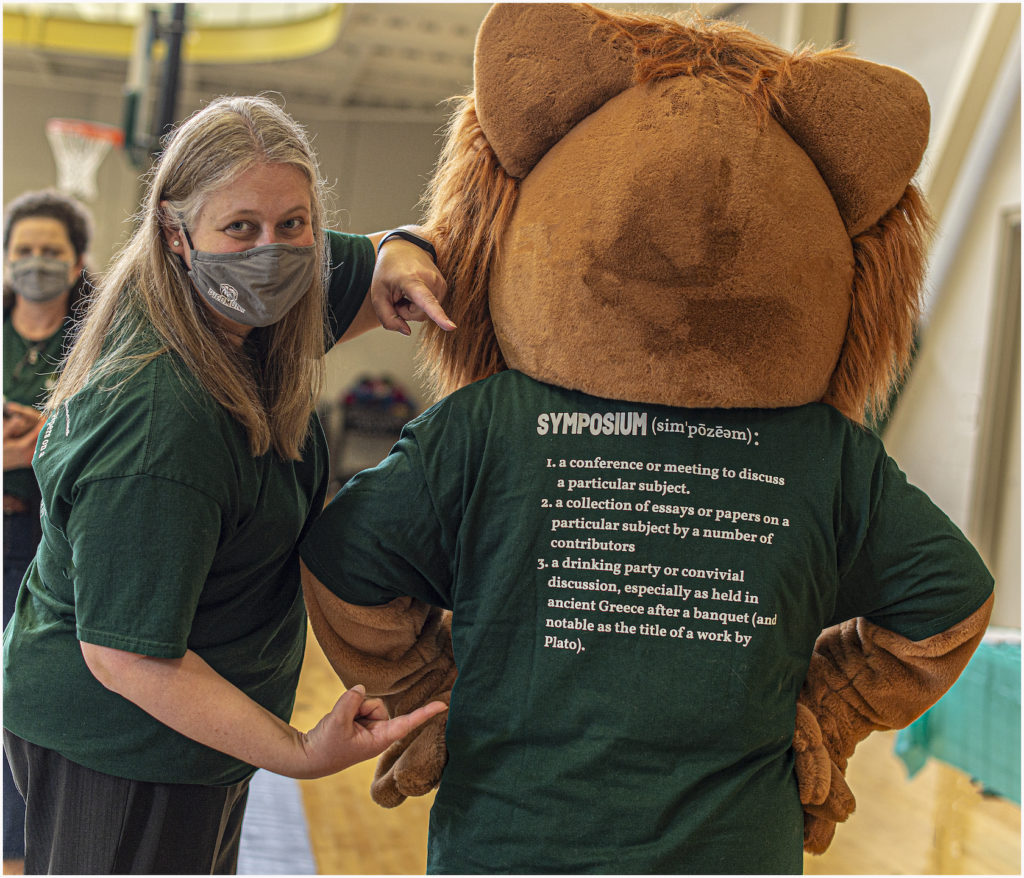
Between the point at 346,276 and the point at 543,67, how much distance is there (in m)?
0.43

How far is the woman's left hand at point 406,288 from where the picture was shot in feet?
3.82

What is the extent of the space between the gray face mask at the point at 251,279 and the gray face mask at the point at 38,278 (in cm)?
127

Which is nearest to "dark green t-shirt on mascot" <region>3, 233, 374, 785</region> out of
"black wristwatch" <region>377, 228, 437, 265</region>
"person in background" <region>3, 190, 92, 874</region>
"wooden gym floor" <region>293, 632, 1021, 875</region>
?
"black wristwatch" <region>377, 228, 437, 265</region>

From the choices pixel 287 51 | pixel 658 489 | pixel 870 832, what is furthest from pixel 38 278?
pixel 287 51

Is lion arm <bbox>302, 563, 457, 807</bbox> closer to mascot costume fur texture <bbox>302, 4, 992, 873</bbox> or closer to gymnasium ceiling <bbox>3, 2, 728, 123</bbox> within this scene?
mascot costume fur texture <bbox>302, 4, 992, 873</bbox>

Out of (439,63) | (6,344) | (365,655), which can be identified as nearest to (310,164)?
(365,655)

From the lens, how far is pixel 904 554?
1.12m

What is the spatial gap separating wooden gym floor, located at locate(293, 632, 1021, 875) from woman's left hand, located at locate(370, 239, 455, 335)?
1879 mm

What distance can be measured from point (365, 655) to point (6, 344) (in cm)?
146

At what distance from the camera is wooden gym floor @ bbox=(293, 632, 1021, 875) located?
2760 millimetres

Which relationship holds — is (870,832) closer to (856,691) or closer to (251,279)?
(856,691)

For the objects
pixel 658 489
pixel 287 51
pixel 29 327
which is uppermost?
pixel 287 51

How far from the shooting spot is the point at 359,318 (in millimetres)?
1430

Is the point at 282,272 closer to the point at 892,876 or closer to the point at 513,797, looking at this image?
the point at 513,797
